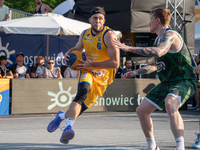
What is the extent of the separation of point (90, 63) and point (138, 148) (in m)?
1.52

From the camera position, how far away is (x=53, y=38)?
14.6 m

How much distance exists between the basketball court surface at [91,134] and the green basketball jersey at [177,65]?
4.38ft

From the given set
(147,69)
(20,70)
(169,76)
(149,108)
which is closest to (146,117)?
(149,108)

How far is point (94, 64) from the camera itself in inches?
208

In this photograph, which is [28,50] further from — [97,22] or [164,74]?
[164,74]

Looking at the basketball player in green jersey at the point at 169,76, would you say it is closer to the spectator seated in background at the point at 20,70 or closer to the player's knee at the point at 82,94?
the player's knee at the point at 82,94

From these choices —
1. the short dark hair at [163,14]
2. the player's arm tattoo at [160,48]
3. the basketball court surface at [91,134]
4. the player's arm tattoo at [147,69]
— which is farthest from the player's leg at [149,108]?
the short dark hair at [163,14]

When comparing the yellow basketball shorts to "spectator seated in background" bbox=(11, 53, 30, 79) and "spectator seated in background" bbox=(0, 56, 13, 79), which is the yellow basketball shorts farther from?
"spectator seated in background" bbox=(11, 53, 30, 79)

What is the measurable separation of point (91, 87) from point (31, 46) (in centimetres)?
914

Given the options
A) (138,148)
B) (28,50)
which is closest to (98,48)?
(138,148)

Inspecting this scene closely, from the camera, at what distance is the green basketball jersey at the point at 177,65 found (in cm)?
467

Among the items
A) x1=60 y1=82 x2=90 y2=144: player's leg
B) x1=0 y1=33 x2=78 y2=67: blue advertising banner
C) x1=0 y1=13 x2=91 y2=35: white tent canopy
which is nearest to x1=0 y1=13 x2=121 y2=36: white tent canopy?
x1=0 y1=13 x2=91 y2=35: white tent canopy

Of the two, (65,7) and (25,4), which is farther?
(25,4)

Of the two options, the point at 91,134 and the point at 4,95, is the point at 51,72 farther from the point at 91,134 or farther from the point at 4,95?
the point at 91,134
